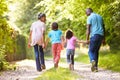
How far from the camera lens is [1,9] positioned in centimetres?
1408

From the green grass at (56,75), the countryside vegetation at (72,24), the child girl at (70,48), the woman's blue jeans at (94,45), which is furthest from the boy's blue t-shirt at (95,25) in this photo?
the green grass at (56,75)

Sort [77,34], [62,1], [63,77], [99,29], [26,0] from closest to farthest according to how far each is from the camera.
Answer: [63,77] < [99,29] < [62,1] < [77,34] < [26,0]

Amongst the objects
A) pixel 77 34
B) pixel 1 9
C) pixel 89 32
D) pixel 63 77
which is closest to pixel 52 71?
pixel 63 77

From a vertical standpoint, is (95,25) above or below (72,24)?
above

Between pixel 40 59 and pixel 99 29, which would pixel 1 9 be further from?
pixel 99 29

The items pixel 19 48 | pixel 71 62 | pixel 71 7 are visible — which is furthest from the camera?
pixel 19 48

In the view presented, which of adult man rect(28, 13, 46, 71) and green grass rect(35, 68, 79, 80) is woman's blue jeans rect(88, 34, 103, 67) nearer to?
adult man rect(28, 13, 46, 71)

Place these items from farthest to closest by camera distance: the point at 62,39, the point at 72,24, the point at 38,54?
the point at 72,24 < the point at 62,39 < the point at 38,54

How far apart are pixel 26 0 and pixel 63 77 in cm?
3264

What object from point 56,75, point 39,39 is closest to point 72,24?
point 39,39

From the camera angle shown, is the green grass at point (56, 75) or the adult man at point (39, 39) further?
the adult man at point (39, 39)

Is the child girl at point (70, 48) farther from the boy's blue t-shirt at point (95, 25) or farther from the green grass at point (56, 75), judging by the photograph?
the green grass at point (56, 75)

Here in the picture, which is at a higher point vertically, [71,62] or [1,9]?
[1,9]

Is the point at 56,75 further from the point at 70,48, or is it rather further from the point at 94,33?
the point at 70,48
